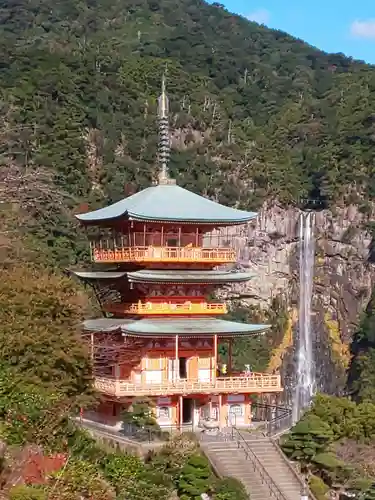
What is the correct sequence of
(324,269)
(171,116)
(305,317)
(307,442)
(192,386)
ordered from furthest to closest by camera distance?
(171,116) < (324,269) < (305,317) < (192,386) < (307,442)

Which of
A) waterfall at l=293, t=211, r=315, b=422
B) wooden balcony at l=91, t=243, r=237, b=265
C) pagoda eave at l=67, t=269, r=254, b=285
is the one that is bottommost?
waterfall at l=293, t=211, r=315, b=422

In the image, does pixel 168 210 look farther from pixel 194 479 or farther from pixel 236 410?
pixel 194 479

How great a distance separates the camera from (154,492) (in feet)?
54.1

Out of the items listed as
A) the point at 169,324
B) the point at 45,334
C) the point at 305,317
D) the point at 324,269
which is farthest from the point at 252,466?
the point at 324,269

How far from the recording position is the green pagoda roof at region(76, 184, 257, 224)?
21719 millimetres

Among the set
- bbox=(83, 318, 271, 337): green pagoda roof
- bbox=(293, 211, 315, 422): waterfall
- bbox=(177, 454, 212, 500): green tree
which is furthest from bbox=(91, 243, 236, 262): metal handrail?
bbox=(293, 211, 315, 422): waterfall

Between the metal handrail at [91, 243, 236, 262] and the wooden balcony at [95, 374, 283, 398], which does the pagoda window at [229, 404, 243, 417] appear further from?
the metal handrail at [91, 243, 236, 262]

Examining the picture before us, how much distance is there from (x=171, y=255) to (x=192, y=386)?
327cm

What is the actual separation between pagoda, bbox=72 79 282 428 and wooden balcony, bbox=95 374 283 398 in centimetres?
2

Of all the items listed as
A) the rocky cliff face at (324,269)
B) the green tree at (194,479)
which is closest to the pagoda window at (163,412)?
the green tree at (194,479)

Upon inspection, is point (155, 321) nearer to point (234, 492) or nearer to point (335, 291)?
point (234, 492)

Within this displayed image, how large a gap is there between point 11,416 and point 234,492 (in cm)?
473

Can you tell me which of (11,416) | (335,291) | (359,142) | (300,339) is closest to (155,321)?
(11,416)

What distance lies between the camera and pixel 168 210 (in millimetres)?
22141
